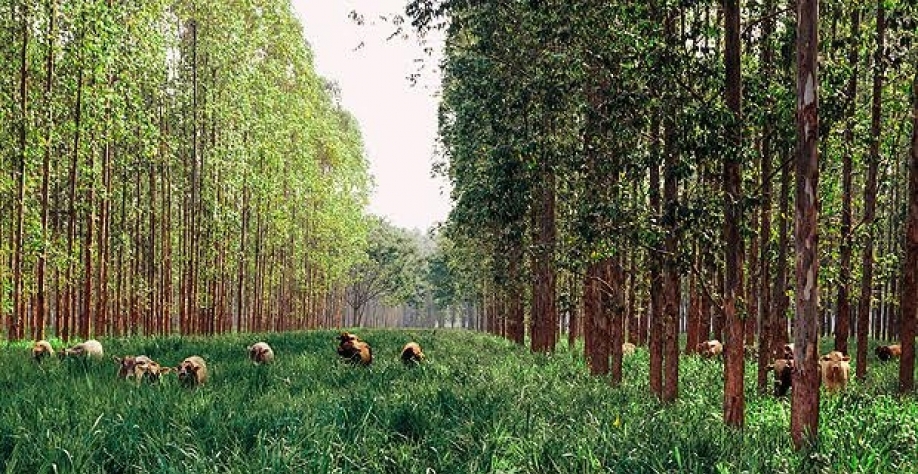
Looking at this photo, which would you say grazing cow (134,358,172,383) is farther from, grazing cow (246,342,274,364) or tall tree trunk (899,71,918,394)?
tall tree trunk (899,71,918,394)

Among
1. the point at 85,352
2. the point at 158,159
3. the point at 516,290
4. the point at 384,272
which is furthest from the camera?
Answer: the point at 384,272

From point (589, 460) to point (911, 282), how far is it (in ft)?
29.4

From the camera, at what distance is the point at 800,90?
5.81 m

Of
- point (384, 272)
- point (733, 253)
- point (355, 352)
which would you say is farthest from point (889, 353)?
point (384, 272)

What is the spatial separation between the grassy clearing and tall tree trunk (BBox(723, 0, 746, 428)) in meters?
0.50

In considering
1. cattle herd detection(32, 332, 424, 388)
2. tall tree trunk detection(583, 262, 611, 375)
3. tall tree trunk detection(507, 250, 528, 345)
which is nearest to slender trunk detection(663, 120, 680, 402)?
tall tree trunk detection(583, 262, 611, 375)

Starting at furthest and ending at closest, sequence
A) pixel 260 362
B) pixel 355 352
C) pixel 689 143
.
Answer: pixel 355 352
pixel 260 362
pixel 689 143

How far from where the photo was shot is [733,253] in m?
7.60

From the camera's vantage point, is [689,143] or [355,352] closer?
[689,143]

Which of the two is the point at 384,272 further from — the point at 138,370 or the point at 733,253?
the point at 733,253

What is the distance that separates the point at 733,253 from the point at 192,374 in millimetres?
7224

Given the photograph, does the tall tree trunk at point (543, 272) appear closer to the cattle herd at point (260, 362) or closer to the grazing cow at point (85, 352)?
the cattle herd at point (260, 362)

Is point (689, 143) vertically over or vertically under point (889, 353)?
over

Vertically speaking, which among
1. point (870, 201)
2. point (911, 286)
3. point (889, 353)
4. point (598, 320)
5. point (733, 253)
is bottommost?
point (889, 353)
